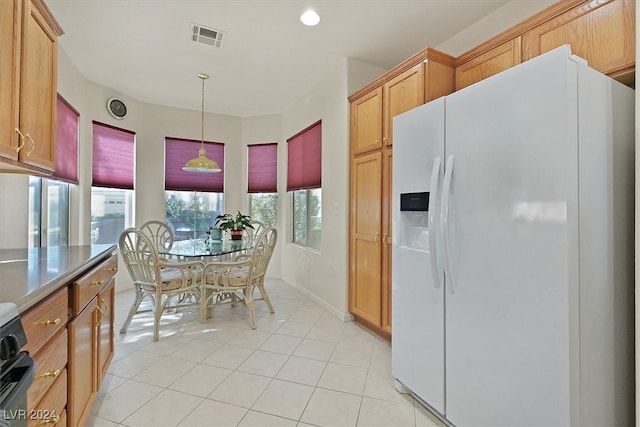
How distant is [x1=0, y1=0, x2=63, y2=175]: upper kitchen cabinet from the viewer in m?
1.33

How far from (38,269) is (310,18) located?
249 centimetres

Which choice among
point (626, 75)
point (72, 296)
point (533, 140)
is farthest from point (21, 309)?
point (626, 75)

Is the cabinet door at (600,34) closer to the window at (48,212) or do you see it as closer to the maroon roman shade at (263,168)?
the maroon roman shade at (263,168)

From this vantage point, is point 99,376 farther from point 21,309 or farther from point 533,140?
point 533,140

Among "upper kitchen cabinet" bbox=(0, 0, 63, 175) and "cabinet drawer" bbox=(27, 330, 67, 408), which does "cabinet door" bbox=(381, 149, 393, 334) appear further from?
"upper kitchen cabinet" bbox=(0, 0, 63, 175)

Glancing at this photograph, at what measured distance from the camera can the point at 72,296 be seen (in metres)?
1.35

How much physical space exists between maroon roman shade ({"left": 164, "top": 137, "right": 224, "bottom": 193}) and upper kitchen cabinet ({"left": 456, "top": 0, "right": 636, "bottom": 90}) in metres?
4.12

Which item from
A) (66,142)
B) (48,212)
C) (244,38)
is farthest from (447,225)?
(66,142)

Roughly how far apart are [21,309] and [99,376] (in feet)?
3.57

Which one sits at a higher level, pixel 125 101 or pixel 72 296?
pixel 125 101

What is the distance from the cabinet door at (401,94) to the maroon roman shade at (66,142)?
3143mm

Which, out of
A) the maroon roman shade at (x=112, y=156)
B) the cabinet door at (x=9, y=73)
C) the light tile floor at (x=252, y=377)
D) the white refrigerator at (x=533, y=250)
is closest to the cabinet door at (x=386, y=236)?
the light tile floor at (x=252, y=377)

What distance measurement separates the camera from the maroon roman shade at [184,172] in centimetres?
466

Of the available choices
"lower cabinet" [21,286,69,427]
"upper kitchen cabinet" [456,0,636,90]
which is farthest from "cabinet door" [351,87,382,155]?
"lower cabinet" [21,286,69,427]
